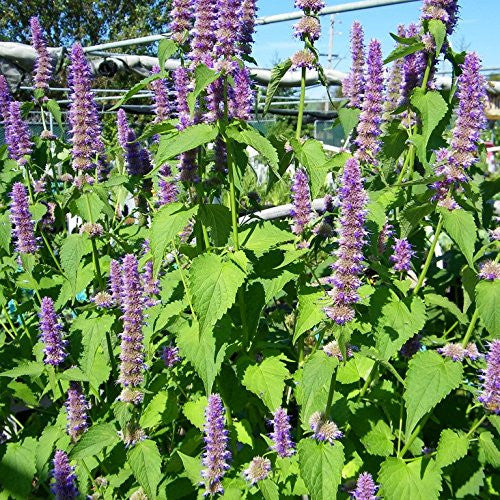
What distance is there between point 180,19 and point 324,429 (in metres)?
1.77

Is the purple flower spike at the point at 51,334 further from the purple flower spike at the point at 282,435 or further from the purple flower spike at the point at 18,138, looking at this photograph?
the purple flower spike at the point at 18,138

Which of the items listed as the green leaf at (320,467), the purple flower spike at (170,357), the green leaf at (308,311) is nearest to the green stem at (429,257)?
the green leaf at (308,311)

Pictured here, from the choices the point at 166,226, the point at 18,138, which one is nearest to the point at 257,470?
the point at 166,226

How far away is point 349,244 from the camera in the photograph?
6.47ft

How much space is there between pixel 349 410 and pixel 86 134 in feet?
6.09

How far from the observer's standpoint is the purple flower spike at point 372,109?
277 centimetres

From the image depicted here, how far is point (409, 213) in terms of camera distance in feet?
7.82

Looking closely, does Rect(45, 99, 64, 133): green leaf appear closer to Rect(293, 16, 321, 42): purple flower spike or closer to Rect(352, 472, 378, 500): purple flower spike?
Rect(293, 16, 321, 42): purple flower spike

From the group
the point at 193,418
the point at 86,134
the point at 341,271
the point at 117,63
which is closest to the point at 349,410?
the point at 193,418

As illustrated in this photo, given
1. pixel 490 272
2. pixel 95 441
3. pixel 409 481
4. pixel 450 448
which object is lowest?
pixel 409 481

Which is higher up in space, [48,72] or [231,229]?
[48,72]

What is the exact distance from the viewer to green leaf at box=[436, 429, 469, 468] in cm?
244

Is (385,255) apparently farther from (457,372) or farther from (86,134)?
(86,134)

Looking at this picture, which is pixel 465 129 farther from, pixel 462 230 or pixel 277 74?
pixel 277 74
